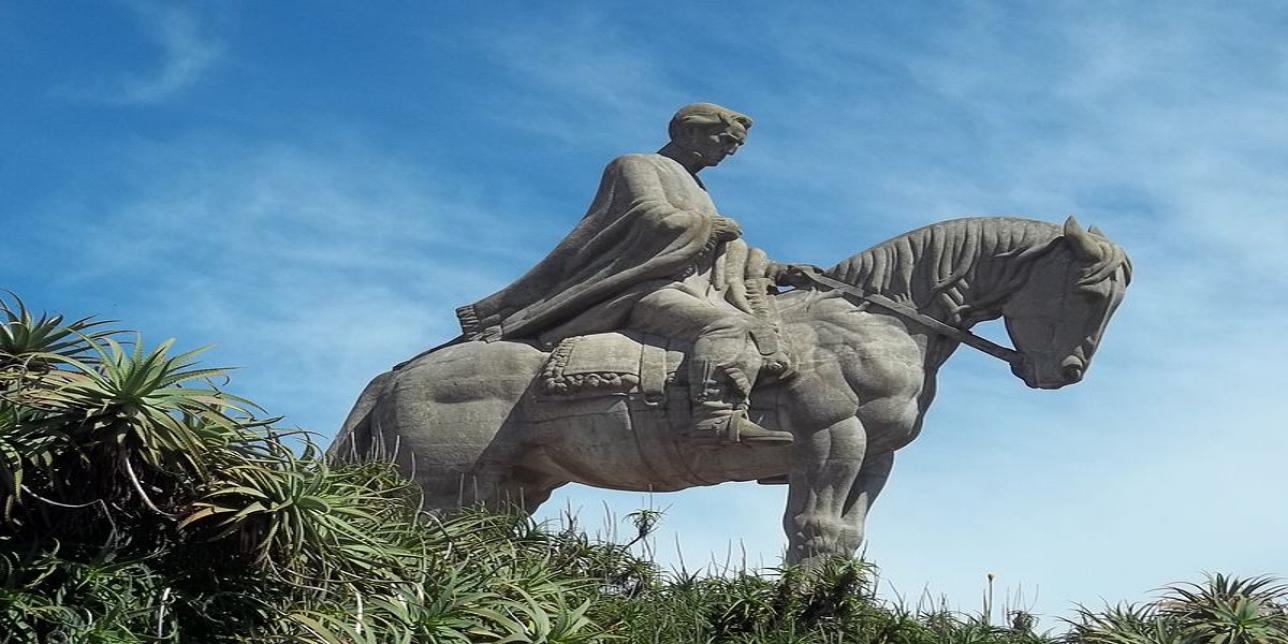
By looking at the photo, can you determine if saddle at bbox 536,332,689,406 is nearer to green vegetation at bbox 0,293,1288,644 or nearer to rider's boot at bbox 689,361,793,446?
rider's boot at bbox 689,361,793,446

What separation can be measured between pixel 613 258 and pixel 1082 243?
2.87 m

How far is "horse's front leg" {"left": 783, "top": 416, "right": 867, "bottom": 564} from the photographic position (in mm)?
13859

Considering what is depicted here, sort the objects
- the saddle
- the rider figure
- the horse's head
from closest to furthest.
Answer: the rider figure
the saddle
the horse's head

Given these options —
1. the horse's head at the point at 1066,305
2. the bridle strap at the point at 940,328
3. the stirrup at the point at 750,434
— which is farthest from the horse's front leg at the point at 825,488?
the horse's head at the point at 1066,305

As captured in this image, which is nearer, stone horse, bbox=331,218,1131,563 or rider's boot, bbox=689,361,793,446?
rider's boot, bbox=689,361,793,446

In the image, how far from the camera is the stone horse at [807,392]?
13969 mm

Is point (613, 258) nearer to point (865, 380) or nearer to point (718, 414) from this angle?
point (718, 414)

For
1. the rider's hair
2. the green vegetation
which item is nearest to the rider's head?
the rider's hair

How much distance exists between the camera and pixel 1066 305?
14258 mm

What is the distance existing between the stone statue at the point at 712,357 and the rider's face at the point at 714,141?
35cm

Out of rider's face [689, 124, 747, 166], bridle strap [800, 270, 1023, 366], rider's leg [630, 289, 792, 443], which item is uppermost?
rider's face [689, 124, 747, 166]

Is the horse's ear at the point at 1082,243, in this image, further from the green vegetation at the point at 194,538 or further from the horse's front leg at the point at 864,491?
the green vegetation at the point at 194,538

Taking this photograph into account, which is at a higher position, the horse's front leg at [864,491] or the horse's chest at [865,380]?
the horse's chest at [865,380]

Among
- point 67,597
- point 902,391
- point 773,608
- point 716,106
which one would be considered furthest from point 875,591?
point 67,597
